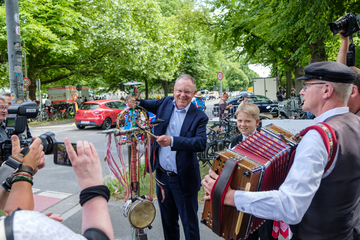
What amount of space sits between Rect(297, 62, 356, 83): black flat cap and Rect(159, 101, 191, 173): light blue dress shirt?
1466 mm

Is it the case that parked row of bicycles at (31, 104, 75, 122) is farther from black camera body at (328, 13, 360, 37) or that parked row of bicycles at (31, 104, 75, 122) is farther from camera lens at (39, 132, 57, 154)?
black camera body at (328, 13, 360, 37)

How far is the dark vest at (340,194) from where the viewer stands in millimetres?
1233

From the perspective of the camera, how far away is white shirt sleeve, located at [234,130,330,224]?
1153 millimetres

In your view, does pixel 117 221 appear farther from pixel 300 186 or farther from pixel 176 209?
pixel 300 186

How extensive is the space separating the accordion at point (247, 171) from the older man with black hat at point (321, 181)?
0.06 meters

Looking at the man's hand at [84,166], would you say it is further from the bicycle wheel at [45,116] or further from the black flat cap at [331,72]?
the bicycle wheel at [45,116]

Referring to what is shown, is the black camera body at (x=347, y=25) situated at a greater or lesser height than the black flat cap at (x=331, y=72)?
greater

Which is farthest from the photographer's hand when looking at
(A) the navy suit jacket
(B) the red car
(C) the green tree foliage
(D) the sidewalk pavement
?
(B) the red car

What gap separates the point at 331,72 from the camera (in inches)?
52.1

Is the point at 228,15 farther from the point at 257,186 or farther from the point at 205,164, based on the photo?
the point at 257,186

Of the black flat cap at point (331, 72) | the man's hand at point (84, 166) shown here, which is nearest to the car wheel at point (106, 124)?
the man's hand at point (84, 166)

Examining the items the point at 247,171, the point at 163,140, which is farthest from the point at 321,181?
the point at 163,140

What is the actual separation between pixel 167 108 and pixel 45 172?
195 inches

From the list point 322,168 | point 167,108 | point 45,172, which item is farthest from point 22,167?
point 45,172
